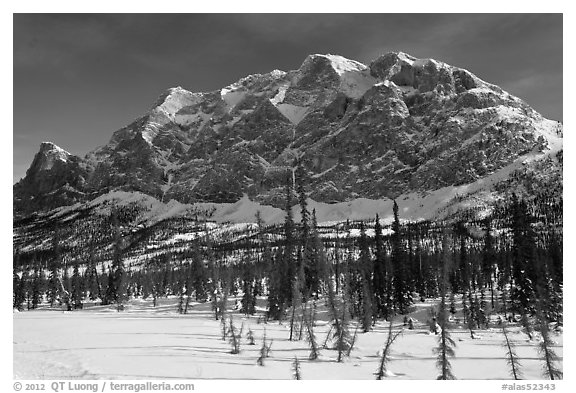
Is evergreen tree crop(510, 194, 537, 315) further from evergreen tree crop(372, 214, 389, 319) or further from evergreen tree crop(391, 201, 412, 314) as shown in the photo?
evergreen tree crop(372, 214, 389, 319)

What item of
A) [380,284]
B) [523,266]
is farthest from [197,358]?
[523,266]

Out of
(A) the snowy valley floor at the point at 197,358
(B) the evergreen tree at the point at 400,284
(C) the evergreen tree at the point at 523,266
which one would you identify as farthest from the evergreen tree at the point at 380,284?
(A) the snowy valley floor at the point at 197,358

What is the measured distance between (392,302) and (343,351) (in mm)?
37478

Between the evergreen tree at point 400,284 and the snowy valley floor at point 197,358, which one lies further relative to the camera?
the evergreen tree at point 400,284

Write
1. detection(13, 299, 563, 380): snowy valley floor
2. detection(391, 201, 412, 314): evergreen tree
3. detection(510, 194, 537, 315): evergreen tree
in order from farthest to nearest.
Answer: detection(391, 201, 412, 314): evergreen tree, detection(510, 194, 537, 315): evergreen tree, detection(13, 299, 563, 380): snowy valley floor

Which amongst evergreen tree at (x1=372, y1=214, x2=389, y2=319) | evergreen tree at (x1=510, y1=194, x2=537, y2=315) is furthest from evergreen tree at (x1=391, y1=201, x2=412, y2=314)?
evergreen tree at (x1=510, y1=194, x2=537, y2=315)

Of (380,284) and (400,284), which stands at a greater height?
(380,284)

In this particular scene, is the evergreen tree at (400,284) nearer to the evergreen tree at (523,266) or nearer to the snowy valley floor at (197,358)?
the evergreen tree at (523,266)

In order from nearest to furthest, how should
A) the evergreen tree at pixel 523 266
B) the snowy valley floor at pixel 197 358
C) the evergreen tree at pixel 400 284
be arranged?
1. the snowy valley floor at pixel 197 358
2. the evergreen tree at pixel 523 266
3. the evergreen tree at pixel 400 284

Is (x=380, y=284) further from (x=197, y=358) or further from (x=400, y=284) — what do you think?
(x=197, y=358)
